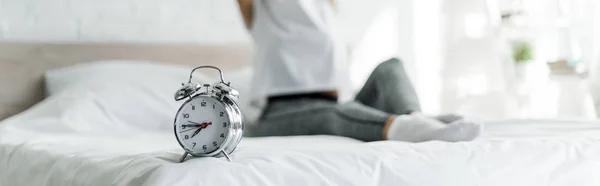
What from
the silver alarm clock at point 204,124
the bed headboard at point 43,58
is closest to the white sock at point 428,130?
the silver alarm clock at point 204,124

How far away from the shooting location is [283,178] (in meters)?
0.95

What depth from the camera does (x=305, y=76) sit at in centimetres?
208

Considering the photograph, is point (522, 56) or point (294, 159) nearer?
point (294, 159)

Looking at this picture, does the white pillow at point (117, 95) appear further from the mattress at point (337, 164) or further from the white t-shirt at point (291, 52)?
the mattress at point (337, 164)

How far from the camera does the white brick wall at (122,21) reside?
2.17 metres

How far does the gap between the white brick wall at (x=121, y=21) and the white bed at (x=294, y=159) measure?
1.33 ft

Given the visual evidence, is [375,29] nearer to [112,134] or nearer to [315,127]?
[315,127]

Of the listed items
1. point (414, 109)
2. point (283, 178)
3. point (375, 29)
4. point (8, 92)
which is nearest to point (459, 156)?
point (283, 178)

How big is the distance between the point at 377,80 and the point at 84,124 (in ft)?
2.57

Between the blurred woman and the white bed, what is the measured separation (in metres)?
0.20

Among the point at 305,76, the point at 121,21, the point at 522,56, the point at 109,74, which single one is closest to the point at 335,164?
the point at 305,76

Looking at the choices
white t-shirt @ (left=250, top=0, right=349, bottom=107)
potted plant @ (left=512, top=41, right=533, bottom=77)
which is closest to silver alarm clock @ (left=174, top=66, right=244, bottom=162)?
white t-shirt @ (left=250, top=0, right=349, bottom=107)

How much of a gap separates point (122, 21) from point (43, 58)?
1.12ft

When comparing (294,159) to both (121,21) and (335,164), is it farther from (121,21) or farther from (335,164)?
(121,21)
